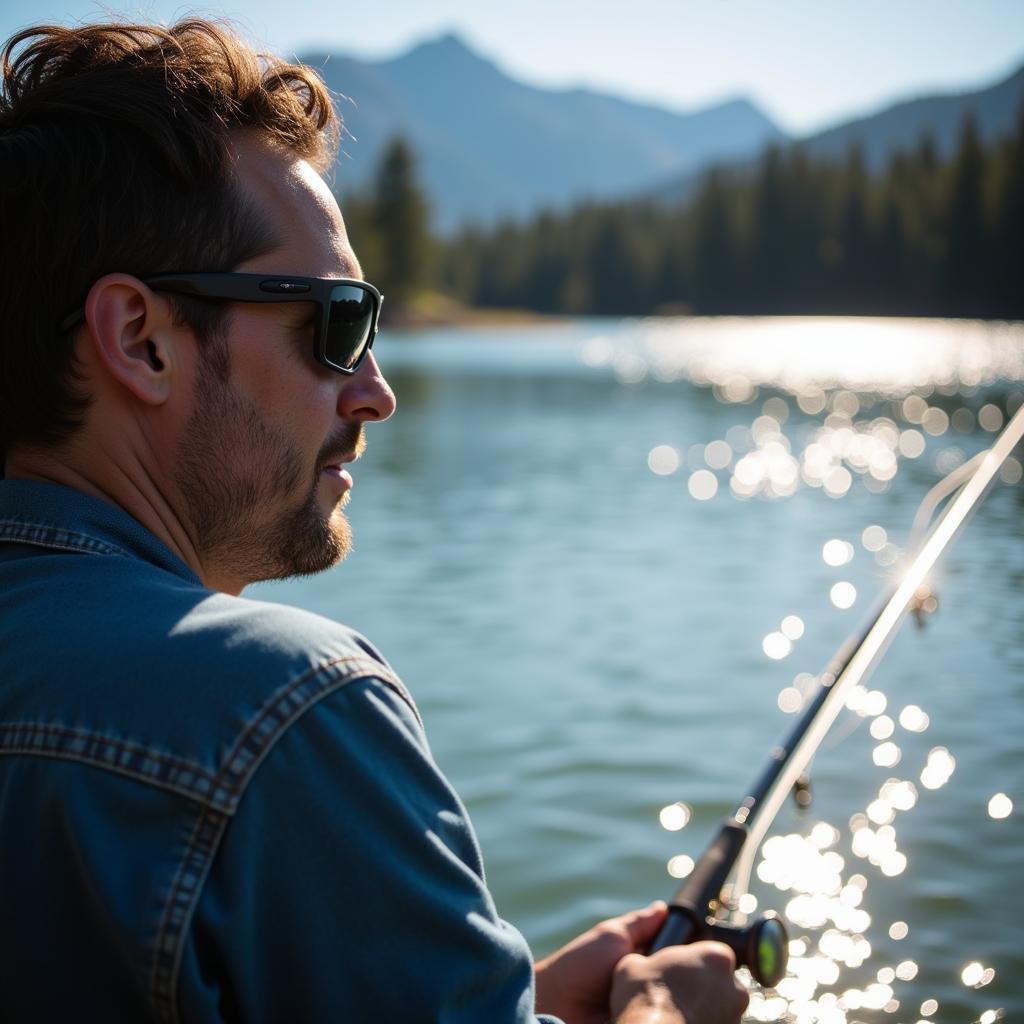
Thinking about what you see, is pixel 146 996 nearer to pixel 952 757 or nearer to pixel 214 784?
pixel 214 784

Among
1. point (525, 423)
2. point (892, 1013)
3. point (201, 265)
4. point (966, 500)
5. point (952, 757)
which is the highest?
point (201, 265)

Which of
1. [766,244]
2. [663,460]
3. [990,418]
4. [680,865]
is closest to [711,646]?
[680,865]

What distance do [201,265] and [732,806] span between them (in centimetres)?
493

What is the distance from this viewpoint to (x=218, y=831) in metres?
1.11

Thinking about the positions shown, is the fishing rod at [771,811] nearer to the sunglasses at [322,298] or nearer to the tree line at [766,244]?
the sunglasses at [322,298]

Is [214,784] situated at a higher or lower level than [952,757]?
higher

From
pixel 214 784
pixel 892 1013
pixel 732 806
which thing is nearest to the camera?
pixel 214 784

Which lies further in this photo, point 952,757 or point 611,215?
point 611,215

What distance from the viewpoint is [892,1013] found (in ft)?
13.4

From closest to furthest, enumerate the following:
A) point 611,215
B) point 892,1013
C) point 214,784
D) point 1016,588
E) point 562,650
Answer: point 214,784
point 892,1013
point 562,650
point 1016,588
point 611,215

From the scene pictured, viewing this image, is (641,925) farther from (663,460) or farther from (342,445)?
(663,460)

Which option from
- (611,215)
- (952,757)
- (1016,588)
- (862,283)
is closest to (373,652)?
(952,757)

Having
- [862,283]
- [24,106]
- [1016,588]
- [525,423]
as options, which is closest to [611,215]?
[862,283]

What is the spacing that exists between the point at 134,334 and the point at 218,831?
2.30 feet
